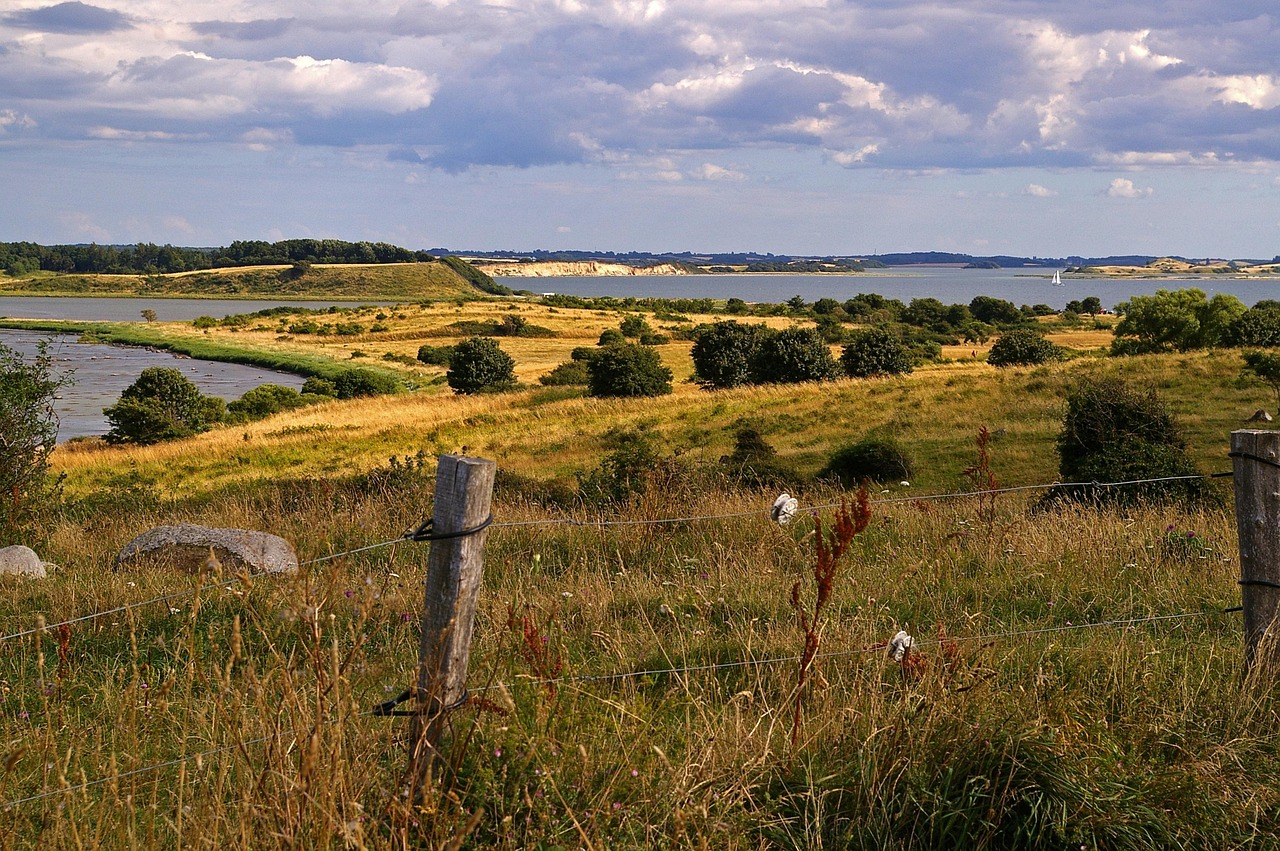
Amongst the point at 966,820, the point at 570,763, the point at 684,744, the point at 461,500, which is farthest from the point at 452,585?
the point at 966,820

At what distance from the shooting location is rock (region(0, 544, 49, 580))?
765 centimetres

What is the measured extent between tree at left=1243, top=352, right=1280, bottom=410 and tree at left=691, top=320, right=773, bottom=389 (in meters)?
23.0

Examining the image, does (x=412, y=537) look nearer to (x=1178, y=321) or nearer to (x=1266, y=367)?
(x=1266, y=367)

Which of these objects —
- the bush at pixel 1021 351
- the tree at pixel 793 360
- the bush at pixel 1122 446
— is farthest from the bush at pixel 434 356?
the bush at pixel 1122 446

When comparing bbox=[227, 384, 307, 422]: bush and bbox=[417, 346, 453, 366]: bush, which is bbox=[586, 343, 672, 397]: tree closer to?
bbox=[227, 384, 307, 422]: bush

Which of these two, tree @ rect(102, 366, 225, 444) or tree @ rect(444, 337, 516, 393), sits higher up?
tree @ rect(444, 337, 516, 393)

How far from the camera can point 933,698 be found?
3221 millimetres

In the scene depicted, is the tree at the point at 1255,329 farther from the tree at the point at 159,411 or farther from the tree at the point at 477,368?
the tree at the point at 159,411

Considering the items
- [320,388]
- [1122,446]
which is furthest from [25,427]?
[320,388]

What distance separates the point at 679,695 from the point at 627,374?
4088cm

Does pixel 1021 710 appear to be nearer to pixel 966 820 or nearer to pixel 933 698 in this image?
pixel 933 698

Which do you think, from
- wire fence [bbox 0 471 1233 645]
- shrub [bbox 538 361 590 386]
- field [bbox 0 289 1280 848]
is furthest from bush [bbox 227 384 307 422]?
wire fence [bbox 0 471 1233 645]

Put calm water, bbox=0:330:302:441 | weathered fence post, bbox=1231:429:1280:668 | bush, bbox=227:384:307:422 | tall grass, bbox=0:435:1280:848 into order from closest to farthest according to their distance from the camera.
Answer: tall grass, bbox=0:435:1280:848 → weathered fence post, bbox=1231:429:1280:668 → bush, bbox=227:384:307:422 → calm water, bbox=0:330:302:441

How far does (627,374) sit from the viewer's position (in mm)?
44562
